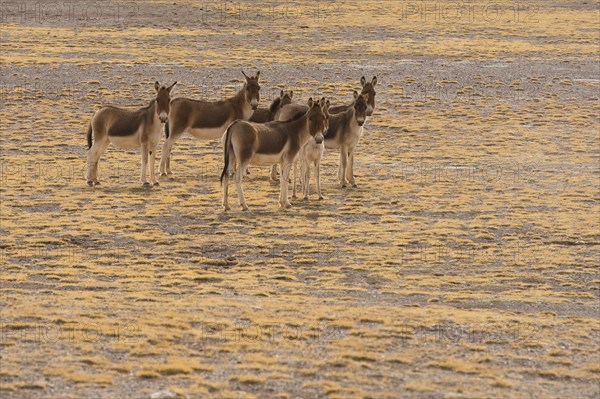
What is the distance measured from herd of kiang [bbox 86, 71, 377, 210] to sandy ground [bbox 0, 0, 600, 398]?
665 mm

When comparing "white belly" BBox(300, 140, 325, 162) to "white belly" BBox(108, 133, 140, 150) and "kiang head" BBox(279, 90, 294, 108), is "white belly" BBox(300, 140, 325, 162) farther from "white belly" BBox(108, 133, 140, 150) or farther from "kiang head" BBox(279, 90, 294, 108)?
"white belly" BBox(108, 133, 140, 150)

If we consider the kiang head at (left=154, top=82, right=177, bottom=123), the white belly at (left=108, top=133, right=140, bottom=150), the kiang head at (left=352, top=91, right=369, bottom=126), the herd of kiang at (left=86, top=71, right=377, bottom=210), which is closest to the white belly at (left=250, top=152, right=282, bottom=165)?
the herd of kiang at (left=86, top=71, right=377, bottom=210)

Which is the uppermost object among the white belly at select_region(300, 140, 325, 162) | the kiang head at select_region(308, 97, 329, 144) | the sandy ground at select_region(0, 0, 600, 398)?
the kiang head at select_region(308, 97, 329, 144)

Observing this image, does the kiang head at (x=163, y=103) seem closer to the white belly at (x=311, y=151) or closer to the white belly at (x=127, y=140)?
the white belly at (x=127, y=140)

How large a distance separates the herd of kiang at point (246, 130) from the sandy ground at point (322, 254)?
0.66 meters

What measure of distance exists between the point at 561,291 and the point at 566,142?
52.4 feet

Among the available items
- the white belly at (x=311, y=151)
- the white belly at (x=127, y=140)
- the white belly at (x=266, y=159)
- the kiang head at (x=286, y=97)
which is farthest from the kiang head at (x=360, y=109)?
the white belly at (x=127, y=140)

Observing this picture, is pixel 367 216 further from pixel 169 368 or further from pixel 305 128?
pixel 169 368

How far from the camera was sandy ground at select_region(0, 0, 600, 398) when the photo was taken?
1377cm

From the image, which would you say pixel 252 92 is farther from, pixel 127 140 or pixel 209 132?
pixel 127 140

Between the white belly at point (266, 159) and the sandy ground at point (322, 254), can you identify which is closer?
the sandy ground at point (322, 254)

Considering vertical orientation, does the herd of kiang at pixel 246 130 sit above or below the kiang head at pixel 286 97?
below

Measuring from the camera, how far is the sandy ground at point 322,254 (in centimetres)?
1377

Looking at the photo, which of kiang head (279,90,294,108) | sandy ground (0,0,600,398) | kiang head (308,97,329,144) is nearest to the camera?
sandy ground (0,0,600,398)
